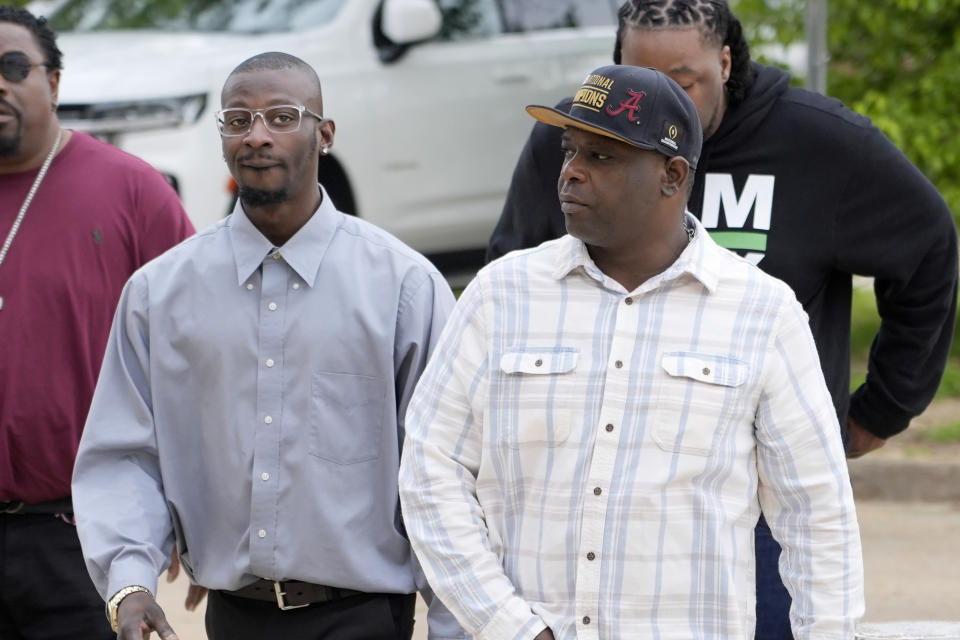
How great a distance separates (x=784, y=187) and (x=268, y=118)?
1.28 metres

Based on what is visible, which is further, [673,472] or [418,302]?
[418,302]

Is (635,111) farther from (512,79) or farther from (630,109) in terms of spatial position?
(512,79)

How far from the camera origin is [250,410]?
3422 millimetres

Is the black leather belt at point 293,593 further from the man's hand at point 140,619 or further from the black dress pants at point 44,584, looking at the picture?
the black dress pants at point 44,584

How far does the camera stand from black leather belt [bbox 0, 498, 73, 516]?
397cm

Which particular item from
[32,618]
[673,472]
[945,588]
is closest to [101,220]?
[32,618]

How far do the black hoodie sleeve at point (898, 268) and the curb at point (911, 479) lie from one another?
3.42m

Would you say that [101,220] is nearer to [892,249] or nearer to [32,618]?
[32,618]

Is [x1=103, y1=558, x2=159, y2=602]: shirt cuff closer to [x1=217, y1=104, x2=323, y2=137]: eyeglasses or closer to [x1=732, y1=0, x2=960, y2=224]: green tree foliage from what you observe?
[x1=217, y1=104, x2=323, y2=137]: eyeglasses

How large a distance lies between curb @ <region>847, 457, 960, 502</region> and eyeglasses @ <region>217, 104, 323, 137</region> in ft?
16.1

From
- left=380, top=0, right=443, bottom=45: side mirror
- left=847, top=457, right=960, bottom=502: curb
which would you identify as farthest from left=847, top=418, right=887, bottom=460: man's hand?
left=380, top=0, right=443, bottom=45: side mirror

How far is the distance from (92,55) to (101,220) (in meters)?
4.98

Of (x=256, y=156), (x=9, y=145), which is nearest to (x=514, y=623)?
(x=256, y=156)

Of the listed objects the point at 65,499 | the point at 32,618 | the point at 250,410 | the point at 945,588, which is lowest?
the point at 945,588
